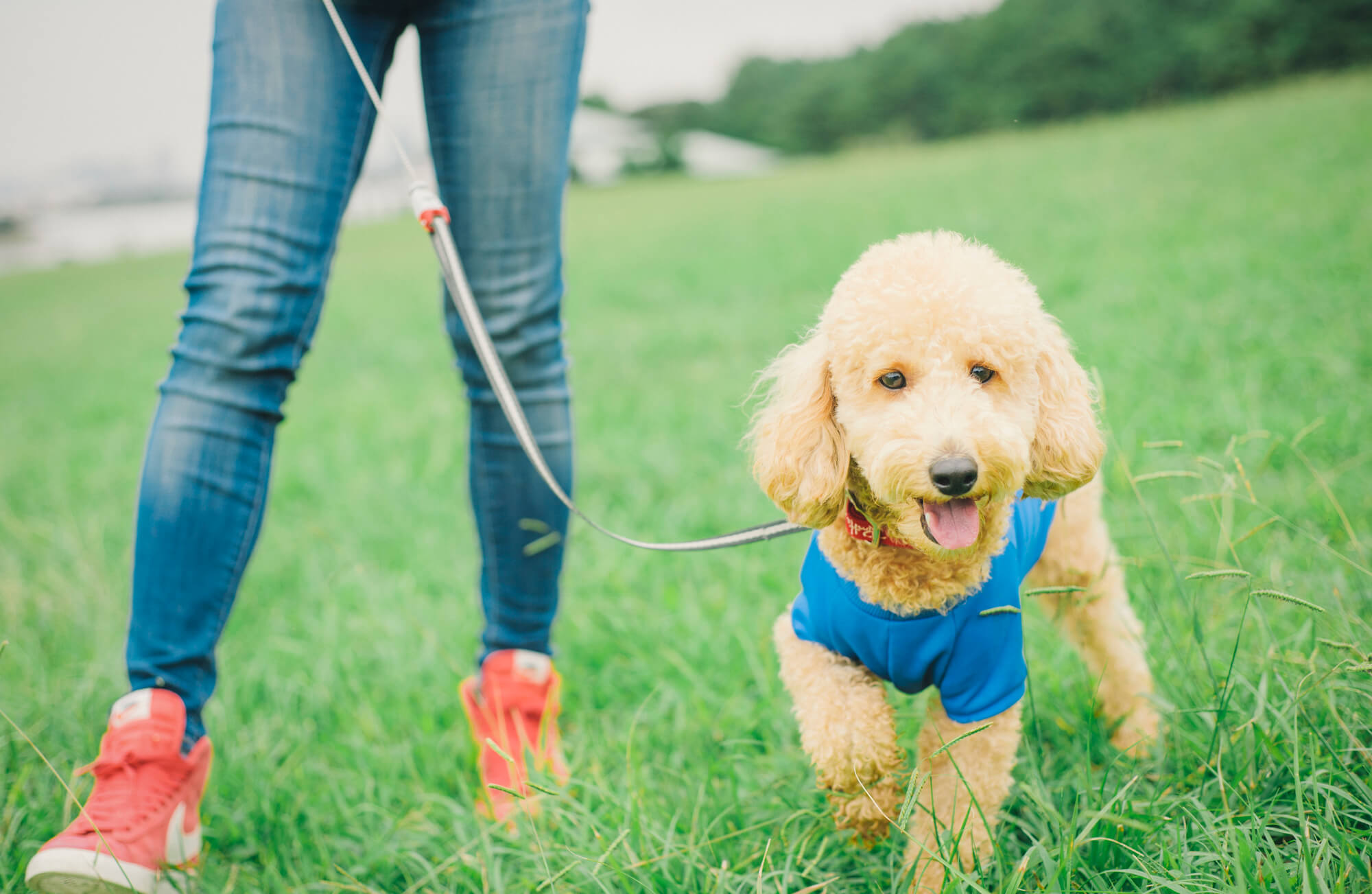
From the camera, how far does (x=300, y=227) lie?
1539 millimetres

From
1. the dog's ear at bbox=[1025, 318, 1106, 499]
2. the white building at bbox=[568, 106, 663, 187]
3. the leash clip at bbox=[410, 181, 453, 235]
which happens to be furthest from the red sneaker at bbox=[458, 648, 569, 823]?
the white building at bbox=[568, 106, 663, 187]

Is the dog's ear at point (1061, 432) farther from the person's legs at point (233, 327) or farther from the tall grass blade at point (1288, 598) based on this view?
the person's legs at point (233, 327)

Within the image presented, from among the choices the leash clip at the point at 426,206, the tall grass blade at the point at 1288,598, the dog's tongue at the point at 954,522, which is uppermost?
the leash clip at the point at 426,206

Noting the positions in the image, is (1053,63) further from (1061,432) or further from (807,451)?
(807,451)

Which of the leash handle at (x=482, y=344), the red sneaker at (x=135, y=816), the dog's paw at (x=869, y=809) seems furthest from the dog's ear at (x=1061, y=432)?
the red sneaker at (x=135, y=816)

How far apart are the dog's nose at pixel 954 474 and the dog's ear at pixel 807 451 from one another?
20 cm

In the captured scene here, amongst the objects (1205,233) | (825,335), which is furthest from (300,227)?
(1205,233)

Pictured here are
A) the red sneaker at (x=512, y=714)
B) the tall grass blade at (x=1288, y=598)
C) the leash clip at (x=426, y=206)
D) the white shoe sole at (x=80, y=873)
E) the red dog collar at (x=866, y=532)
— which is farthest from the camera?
the red sneaker at (x=512, y=714)

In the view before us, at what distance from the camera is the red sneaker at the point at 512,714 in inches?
70.3

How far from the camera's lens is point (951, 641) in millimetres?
1324

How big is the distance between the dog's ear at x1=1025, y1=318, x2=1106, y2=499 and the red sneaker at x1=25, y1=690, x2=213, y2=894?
1.56 metres

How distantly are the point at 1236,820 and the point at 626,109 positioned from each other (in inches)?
2409

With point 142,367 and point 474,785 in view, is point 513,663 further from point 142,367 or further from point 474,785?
point 142,367

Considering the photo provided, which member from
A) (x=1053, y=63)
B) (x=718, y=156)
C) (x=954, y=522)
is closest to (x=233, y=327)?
(x=954, y=522)
